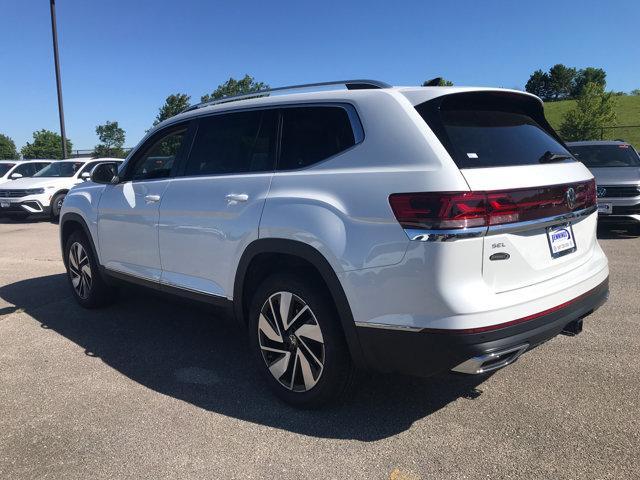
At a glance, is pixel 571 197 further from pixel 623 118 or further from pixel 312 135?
pixel 623 118

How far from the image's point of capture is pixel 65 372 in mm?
3842

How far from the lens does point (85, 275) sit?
5301 millimetres

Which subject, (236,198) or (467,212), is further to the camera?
(236,198)

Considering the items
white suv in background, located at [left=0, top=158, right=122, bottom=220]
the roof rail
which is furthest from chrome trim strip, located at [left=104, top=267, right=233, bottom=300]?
white suv in background, located at [left=0, top=158, right=122, bottom=220]

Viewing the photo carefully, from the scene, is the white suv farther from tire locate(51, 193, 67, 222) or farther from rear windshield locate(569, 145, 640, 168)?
tire locate(51, 193, 67, 222)

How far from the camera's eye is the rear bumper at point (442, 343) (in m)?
2.47

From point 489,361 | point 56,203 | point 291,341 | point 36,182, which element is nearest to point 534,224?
point 489,361

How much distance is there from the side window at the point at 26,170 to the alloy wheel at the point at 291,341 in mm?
16052

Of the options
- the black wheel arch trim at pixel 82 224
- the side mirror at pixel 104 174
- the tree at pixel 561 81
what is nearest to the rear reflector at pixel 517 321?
the side mirror at pixel 104 174

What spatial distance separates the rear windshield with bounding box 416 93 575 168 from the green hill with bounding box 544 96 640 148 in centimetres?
2947

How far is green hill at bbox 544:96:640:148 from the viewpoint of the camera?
37.7 metres

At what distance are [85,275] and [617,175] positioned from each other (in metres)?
8.63

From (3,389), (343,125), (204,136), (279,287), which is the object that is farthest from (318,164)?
(3,389)

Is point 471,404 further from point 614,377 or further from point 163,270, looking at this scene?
point 163,270
